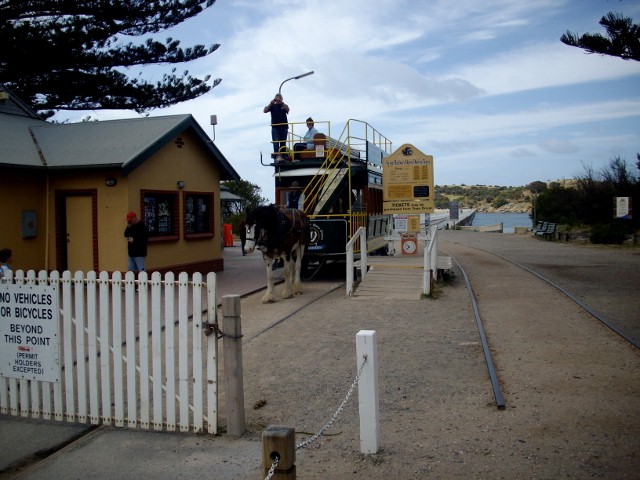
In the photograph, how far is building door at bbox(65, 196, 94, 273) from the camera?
1670 centimetres

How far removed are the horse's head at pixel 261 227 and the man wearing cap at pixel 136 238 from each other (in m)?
2.78

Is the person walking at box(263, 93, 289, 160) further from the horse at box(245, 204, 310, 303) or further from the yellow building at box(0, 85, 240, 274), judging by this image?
the horse at box(245, 204, 310, 303)

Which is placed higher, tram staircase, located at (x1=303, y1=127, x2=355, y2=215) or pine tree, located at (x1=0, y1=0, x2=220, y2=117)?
pine tree, located at (x1=0, y1=0, x2=220, y2=117)

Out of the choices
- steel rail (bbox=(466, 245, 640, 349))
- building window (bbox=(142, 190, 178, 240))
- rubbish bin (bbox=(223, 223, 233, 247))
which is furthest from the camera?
rubbish bin (bbox=(223, 223, 233, 247))

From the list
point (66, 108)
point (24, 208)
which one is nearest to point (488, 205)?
point (66, 108)

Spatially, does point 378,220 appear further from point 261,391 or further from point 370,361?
point 370,361

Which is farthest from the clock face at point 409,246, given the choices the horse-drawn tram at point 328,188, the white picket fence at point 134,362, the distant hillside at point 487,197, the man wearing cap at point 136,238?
the distant hillside at point 487,197

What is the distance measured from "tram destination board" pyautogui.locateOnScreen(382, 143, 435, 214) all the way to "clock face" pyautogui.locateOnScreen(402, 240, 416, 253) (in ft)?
4.88

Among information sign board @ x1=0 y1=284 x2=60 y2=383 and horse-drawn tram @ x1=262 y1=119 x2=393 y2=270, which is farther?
horse-drawn tram @ x1=262 y1=119 x2=393 y2=270

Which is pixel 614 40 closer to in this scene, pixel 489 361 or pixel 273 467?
pixel 489 361

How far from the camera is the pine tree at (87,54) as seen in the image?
2430cm

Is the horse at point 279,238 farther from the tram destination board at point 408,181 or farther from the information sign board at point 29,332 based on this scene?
the information sign board at point 29,332

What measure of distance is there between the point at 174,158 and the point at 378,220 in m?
6.73

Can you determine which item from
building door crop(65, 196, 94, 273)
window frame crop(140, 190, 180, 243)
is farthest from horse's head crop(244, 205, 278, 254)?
building door crop(65, 196, 94, 273)
